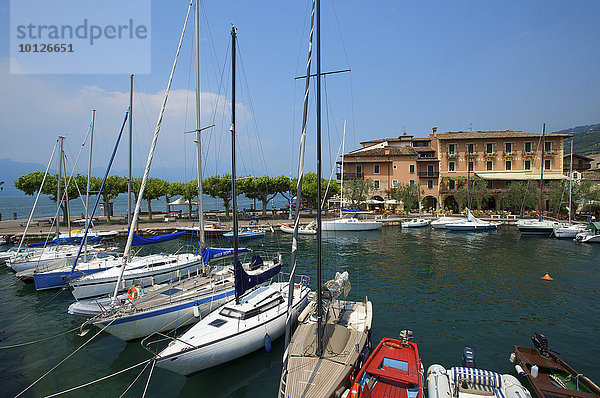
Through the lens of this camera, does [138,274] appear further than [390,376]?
Yes

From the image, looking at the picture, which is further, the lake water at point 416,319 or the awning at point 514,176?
the awning at point 514,176

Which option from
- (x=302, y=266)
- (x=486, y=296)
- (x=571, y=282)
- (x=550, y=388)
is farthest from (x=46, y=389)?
(x=571, y=282)

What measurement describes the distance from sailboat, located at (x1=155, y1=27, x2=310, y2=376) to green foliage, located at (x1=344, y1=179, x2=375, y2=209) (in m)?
46.1

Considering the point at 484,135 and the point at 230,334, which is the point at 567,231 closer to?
the point at 484,135

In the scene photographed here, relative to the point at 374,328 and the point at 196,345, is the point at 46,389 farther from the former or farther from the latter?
the point at 374,328

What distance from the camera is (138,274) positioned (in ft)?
66.2

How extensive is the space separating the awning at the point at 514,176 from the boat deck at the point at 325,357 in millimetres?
60966

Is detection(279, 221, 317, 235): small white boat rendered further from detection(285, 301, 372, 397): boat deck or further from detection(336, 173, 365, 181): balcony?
detection(285, 301, 372, 397): boat deck

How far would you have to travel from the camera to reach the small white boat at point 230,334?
10805 mm

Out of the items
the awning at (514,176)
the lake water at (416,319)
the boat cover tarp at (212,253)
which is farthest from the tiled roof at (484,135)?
the boat cover tarp at (212,253)

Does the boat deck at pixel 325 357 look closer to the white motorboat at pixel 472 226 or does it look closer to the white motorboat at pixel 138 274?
the white motorboat at pixel 138 274

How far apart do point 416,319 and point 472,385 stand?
698 centimetres

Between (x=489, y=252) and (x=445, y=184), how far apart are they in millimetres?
33735

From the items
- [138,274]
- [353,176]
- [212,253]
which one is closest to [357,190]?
[353,176]
